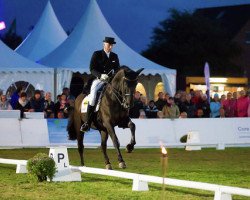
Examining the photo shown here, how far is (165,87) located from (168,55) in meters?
52.8

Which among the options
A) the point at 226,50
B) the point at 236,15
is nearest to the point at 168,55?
the point at 226,50

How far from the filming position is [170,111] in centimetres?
2578

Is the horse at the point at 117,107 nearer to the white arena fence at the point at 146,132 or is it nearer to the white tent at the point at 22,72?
the white arena fence at the point at 146,132

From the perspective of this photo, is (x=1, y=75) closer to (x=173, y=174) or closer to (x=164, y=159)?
(x=173, y=174)

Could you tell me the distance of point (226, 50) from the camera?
8469 cm

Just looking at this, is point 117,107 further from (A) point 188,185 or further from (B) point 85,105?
(A) point 188,185

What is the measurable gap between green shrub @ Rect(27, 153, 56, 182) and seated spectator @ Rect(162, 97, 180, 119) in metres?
12.5

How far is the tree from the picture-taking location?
8450 centimetres

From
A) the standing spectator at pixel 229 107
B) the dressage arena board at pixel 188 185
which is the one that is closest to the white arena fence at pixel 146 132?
the standing spectator at pixel 229 107

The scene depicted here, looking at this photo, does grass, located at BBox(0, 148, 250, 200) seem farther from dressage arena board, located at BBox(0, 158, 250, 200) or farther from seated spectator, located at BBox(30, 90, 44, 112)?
seated spectator, located at BBox(30, 90, 44, 112)

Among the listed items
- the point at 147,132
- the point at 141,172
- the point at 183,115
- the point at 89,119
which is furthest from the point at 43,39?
the point at 141,172

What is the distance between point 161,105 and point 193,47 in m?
58.3

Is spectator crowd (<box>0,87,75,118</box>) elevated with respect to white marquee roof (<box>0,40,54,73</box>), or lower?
lower

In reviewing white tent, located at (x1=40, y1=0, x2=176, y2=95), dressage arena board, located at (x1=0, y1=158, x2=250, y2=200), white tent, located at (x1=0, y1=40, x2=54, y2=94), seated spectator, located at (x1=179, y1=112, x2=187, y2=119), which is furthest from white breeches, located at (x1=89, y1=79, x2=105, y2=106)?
white tent, located at (x1=40, y1=0, x2=176, y2=95)
